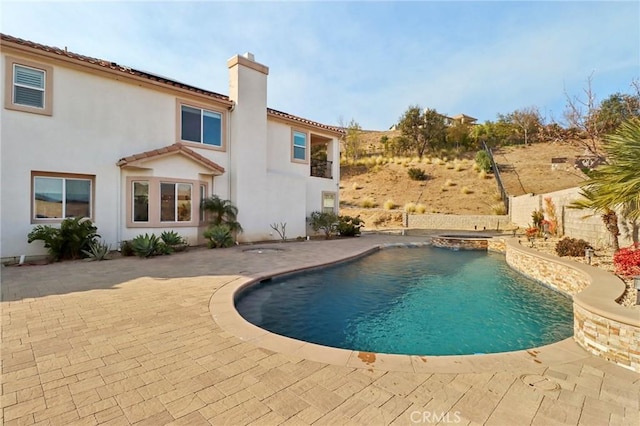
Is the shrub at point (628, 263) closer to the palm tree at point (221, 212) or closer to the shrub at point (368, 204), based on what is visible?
the palm tree at point (221, 212)

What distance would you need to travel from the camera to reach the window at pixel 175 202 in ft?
44.4

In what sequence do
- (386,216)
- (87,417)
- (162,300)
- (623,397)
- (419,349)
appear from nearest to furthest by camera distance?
(87,417), (623,397), (419,349), (162,300), (386,216)

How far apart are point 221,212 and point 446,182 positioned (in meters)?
26.8

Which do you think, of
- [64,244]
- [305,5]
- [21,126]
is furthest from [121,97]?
[305,5]

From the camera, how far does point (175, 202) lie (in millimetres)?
13922

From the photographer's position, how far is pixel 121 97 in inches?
495

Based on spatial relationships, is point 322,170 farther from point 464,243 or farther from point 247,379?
point 247,379

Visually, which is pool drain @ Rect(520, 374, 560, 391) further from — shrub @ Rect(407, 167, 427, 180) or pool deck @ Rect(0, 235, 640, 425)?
shrub @ Rect(407, 167, 427, 180)

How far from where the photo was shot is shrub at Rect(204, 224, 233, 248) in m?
13.9

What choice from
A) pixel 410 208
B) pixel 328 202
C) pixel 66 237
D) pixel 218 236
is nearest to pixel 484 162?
pixel 410 208

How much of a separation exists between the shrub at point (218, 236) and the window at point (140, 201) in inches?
99.4

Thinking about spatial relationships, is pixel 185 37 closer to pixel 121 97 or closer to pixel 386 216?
pixel 121 97

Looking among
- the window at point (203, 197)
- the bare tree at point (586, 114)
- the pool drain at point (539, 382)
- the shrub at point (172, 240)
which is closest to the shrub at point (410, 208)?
the bare tree at point (586, 114)

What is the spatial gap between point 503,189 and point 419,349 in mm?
29211
